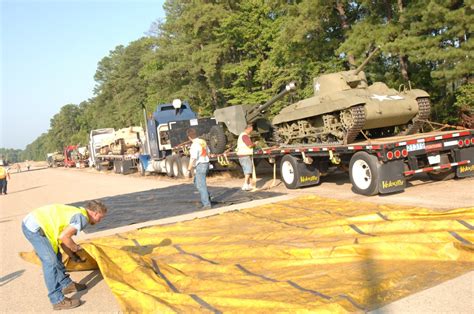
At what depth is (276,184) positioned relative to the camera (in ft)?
47.0

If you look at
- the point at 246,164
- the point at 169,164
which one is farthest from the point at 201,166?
the point at 169,164

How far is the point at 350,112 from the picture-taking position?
11.8 m

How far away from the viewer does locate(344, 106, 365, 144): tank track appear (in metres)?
11.5

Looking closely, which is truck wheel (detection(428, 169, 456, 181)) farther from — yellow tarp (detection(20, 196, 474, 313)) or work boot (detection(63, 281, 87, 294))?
work boot (detection(63, 281, 87, 294))

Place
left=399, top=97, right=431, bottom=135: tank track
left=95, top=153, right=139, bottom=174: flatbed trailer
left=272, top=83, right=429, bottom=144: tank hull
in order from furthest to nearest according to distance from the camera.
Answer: left=95, top=153, right=139, bottom=174: flatbed trailer → left=399, top=97, right=431, bottom=135: tank track → left=272, top=83, right=429, bottom=144: tank hull

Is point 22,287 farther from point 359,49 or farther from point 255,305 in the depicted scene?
point 359,49

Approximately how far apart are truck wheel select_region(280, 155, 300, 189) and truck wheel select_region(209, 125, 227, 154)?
504 centimetres

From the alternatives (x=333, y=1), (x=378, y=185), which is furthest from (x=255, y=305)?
(x=333, y=1)

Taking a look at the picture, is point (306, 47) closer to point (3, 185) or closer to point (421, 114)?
point (421, 114)

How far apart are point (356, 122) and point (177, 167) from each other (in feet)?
32.7

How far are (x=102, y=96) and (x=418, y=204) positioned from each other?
87333 millimetres

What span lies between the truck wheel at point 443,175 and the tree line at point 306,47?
17.0 ft

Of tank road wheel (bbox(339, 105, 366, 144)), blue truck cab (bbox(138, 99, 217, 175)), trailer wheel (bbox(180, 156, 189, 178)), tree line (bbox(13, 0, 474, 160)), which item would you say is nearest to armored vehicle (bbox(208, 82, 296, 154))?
trailer wheel (bbox(180, 156, 189, 178))

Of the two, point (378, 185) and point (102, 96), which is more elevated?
point (102, 96)
